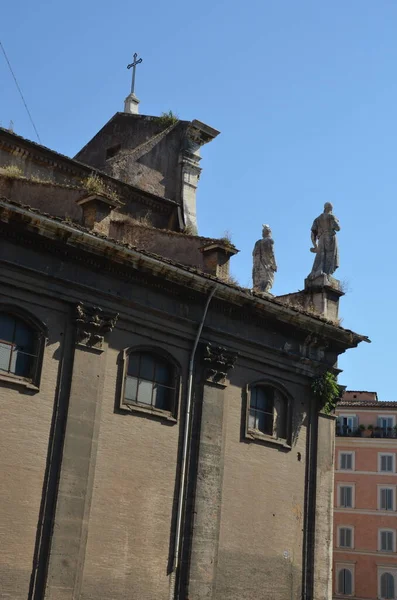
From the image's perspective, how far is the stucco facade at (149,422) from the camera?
1641cm

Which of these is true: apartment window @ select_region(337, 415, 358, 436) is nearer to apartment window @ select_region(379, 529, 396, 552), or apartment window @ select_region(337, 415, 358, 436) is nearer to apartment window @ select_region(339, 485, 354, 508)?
apartment window @ select_region(339, 485, 354, 508)

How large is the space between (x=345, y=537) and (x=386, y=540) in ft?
7.26

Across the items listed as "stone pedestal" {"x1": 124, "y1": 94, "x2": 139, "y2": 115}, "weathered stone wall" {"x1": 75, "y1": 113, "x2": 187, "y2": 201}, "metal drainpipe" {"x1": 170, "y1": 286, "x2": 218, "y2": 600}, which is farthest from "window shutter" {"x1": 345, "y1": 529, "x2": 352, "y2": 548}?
"metal drainpipe" {"x1": 170, "y1": 286, "x2": 218, "y2": 600}

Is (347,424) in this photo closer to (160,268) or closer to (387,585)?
(387,585)

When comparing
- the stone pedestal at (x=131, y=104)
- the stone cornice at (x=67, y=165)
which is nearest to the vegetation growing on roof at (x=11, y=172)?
the stone cornice at (x=67, y=165)

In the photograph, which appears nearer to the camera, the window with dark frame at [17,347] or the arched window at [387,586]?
the window with dark frame at [17,347]

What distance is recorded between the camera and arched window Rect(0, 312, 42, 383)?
16562 mm

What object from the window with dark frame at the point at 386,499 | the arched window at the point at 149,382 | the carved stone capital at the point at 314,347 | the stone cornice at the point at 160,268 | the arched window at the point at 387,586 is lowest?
the arched window at the point at 387,586

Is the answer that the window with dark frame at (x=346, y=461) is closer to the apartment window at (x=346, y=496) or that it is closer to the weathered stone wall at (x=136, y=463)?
the apartment window at (x=346, y=496)

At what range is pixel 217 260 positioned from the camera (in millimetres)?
19812

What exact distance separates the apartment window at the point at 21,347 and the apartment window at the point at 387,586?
128 feet

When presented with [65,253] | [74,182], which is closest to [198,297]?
[65,253]

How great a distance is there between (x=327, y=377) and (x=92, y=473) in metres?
6.73

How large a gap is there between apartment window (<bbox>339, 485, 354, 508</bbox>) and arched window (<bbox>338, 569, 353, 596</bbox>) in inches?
139
